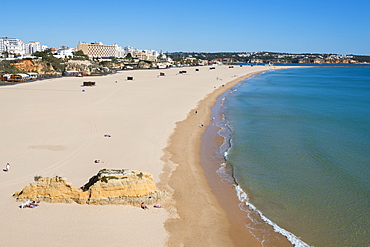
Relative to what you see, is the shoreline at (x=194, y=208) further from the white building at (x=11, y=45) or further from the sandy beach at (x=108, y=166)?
the white building at (x=11, y=45)

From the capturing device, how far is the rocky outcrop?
1058 centimetres

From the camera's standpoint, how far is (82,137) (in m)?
18.6

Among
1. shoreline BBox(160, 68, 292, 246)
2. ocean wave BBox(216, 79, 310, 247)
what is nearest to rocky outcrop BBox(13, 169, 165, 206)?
shoreline BBox(160, 68, 292, 246)

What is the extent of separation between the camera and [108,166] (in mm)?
14039

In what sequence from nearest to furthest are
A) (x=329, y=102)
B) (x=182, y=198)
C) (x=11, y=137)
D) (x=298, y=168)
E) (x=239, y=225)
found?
(x=239, y=225), (x=182, y=198), (x=298, y=168), (x=11, y=137), (x=329, y=102)

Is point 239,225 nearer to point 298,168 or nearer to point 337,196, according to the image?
point 337,196

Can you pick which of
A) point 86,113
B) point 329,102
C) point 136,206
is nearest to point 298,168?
point 136,206

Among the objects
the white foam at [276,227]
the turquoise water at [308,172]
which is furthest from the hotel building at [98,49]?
the white foam at [276,227]

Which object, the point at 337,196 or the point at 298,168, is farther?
the point at 298,168

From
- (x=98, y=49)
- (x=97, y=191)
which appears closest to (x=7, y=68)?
(x=97, y=191)

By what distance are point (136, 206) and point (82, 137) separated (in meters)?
9.20

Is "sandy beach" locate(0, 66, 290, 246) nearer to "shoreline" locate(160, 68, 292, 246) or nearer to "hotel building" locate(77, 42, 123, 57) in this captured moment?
"shoreline" locate(160, 68, 292, 246)

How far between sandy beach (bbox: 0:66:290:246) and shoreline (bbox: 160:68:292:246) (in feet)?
0.10

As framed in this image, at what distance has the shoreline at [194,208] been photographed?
946cm
